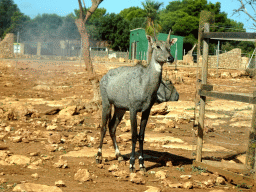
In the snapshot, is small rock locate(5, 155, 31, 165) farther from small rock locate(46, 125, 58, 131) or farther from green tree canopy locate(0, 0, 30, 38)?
green tree canopy locate(0, 0, 30, 38)

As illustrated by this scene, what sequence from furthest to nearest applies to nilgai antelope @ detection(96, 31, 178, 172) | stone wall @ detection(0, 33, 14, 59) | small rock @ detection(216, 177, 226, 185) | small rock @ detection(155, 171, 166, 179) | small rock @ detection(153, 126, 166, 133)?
stone wall @ detection(0, 33, 14, 59) < small rock @ detection(153, 126, 166, 133) < nilgai antelope @ detection(96, 31, 178, 172) < small rock @ detection(155, 171, 166, 179) < small rock @ detection(216, 177, 226, 185)

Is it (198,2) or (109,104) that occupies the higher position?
(198,2)

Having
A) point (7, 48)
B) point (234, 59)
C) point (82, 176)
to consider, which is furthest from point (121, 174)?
point (7, 48)

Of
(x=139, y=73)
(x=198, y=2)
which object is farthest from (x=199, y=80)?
(x=198, y=2)

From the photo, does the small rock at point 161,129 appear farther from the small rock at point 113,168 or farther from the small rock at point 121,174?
the small rock at point 121,174

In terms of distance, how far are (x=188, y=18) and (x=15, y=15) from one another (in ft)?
82.5

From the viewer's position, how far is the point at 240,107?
506 inches

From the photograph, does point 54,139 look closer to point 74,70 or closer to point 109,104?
point 109,104

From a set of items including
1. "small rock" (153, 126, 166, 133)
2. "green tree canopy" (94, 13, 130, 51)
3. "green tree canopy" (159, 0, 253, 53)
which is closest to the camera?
"small rock" (153, 126, 166, 133)

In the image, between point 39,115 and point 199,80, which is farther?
point 39,115

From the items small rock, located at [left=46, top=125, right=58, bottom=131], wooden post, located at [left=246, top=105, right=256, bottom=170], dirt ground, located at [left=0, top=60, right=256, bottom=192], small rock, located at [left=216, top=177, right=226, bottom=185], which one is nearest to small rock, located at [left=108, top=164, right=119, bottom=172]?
dirt ground, located at [left=0, top=60, right=256, bottom=192]

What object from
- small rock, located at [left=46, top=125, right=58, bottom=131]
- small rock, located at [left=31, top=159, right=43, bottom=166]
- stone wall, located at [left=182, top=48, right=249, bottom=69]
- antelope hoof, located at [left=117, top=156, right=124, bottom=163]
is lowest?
antelope hoof, located at [left=117, top=156, right=124, bottom=163]

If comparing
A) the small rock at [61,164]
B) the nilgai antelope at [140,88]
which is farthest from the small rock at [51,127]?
the small rock at [61,164]

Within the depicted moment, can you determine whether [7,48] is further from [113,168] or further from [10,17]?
[10,17]
